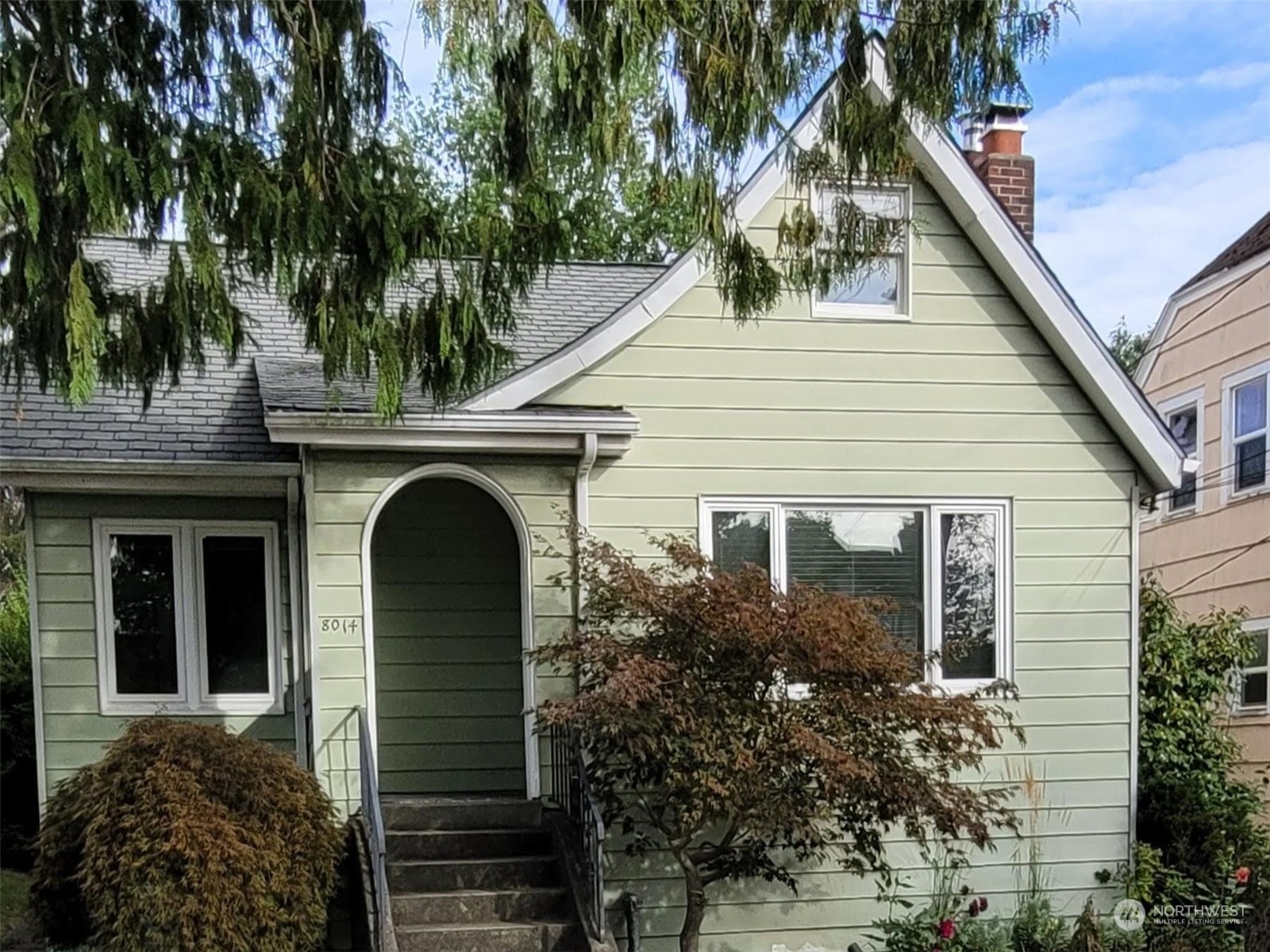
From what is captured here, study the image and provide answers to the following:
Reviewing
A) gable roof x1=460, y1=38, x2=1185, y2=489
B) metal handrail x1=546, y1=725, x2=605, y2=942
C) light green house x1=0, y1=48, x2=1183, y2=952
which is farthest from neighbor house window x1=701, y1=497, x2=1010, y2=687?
metal handrail x1=546, y1=725, x2=605, y2=942

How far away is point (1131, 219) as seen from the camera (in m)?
9.91

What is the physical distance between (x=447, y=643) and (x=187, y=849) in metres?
2.90

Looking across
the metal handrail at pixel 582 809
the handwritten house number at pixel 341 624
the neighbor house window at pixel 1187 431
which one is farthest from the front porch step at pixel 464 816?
the neighbor house window at pixel 1187 431

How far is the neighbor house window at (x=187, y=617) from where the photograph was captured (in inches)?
300

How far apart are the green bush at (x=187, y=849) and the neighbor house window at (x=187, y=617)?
1.06 meters

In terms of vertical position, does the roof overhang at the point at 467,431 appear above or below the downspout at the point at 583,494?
above

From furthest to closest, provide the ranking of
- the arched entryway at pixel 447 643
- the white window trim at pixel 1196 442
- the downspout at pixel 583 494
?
1. the white window trim at pixel 1196 442
2. the arched entryway at pixel 447 643
3. the downspout at pixel 583 494

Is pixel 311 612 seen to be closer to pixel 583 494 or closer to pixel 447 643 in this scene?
pixel 447 643

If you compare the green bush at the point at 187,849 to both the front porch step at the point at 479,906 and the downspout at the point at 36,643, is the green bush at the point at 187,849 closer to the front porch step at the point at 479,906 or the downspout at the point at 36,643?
the front porch step at the point at 479,906

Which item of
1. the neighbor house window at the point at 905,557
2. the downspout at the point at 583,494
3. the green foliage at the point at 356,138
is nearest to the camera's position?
the green foliage at the point at 356,138

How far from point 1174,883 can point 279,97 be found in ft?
24.9

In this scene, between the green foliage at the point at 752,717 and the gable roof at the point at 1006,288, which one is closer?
the green foliage at the point at 752,717

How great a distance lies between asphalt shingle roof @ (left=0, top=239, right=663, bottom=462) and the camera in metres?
7.30

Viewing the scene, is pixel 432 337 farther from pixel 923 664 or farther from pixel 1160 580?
pixel 1160 580
